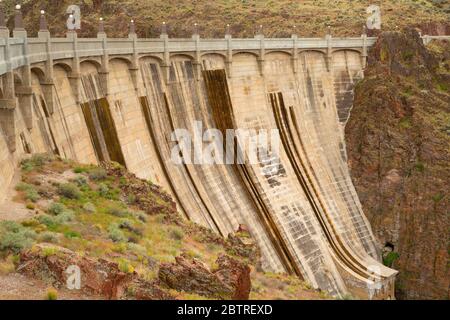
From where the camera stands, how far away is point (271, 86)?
50031 mm

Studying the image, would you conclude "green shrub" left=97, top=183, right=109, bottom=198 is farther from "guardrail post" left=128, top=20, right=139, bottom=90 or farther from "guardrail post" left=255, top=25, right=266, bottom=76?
"guardrail post" left=255, top=25, right=266, bottom=76

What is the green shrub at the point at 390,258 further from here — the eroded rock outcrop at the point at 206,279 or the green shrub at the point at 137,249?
the green shrub at the point at 137,249

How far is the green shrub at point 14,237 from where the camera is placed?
15859mm

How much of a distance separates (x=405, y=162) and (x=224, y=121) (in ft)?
60.1

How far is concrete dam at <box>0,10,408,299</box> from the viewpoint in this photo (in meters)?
27.4

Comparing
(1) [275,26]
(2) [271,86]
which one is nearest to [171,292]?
(2) [271,86]

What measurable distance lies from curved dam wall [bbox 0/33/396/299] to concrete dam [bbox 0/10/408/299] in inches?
3.7

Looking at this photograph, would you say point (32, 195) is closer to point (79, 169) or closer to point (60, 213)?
point (60, 213)

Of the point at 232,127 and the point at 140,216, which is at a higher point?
the point at 232,127

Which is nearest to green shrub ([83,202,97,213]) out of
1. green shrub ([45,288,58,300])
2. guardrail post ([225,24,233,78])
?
green shrub ([45,288,58,300])

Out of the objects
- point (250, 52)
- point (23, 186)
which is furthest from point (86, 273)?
point (250, 52)

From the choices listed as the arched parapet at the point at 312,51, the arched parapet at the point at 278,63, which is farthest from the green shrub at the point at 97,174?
the arched parapet at the point at 312,51

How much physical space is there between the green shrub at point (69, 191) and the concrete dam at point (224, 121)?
1.99 metres

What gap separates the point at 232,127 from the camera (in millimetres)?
44781
